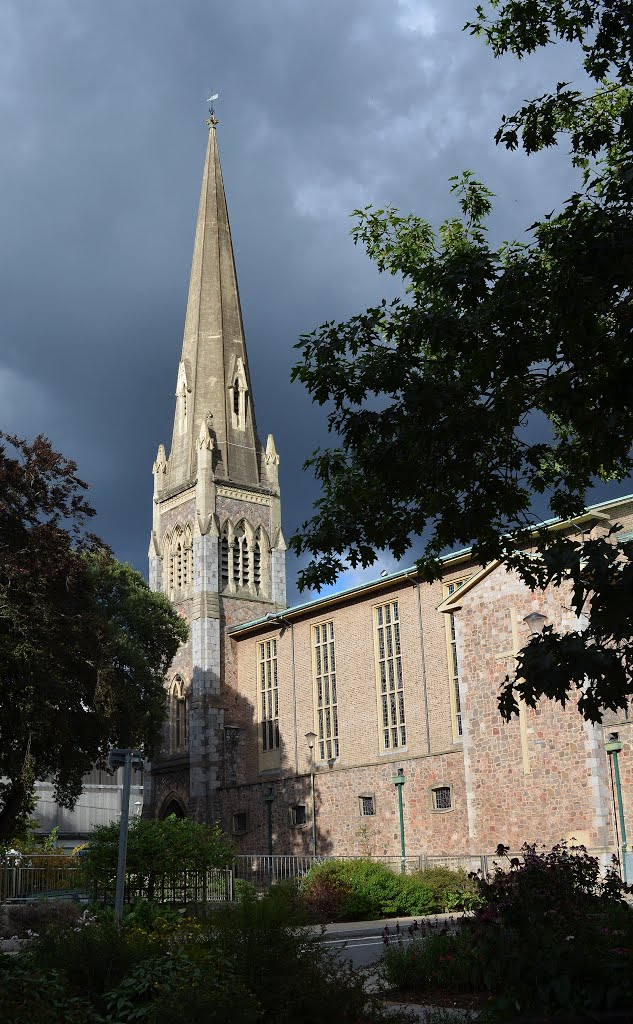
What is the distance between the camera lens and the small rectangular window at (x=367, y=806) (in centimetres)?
4050

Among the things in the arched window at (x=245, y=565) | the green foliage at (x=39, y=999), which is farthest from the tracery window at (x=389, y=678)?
the green foliage at (x=39, y=999)

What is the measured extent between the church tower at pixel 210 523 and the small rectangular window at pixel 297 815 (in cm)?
622

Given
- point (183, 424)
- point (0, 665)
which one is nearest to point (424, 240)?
point (0, 665)

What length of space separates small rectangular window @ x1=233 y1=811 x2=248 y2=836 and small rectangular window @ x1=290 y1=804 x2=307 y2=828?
392cm

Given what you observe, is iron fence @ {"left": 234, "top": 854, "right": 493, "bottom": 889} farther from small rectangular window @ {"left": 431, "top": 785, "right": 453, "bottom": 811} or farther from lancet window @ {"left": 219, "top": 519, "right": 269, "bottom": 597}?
lancet window @ {"left": 219, "top": 519, "right": 269, "bottom": 597}

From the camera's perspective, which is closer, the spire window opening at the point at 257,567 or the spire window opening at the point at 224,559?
the spire window opening at the point at 224,559

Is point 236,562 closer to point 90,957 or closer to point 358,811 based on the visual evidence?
point 358,811

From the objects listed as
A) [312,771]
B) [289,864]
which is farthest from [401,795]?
[312,771]

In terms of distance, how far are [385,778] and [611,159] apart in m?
30.6

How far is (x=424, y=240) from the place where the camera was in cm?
1452

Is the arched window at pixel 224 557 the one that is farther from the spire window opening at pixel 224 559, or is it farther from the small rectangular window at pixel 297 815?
the small rectangular window at pixel 297 815

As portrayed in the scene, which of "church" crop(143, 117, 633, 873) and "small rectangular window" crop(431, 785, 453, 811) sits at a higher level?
"church" crop(143, 117, 633, 873)

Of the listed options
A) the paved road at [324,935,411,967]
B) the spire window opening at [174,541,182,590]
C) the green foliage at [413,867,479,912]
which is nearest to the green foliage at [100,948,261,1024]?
the paved road at [324,935,411,967]

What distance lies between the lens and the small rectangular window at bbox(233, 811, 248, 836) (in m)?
47.6
